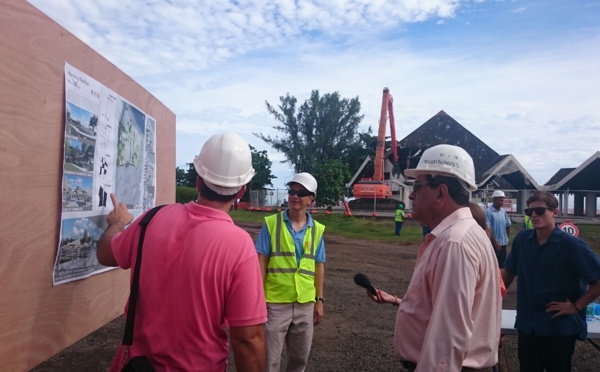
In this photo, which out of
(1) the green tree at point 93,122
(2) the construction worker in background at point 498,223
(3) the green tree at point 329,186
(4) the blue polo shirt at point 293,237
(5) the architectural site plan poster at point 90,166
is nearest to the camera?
(5) the architectural site plan poster at point 90,166

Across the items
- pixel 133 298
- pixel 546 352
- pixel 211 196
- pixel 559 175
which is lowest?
pixel 546 352

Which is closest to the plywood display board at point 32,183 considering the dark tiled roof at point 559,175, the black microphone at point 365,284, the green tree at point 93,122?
the green tree at point 93,122

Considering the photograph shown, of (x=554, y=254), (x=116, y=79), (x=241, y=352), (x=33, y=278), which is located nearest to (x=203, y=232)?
(x=241, y=352)

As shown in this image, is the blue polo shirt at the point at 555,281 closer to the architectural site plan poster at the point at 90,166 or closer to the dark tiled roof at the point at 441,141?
the architectural site plan poster at the point at 90,166

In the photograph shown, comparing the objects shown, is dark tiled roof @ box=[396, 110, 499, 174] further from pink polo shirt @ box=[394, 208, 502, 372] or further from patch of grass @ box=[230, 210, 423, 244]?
pink polo shirt @ box=[394, 208, 502, 372]

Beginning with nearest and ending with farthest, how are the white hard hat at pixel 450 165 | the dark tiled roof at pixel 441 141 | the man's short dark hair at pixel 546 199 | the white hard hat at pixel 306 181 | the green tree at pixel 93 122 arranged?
the white hard hat at pixel 450 165 < the green tree at pixel 93 122 < the man's short dark hair at pixel 546 199 < the white hard hat at pixel 306 181 < the dark tiled roof at pixel 441 141

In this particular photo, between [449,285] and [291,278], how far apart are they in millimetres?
2267

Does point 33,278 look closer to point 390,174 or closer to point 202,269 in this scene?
point 202,269

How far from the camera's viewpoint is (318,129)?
2248 inches

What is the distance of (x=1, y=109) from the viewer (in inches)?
82.5

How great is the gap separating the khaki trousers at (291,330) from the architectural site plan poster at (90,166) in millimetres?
1447

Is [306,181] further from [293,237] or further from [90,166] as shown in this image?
[90,166]

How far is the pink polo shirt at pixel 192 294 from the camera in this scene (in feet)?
6.88

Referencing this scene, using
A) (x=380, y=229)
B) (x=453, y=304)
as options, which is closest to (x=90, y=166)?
(x=453, y=304)
